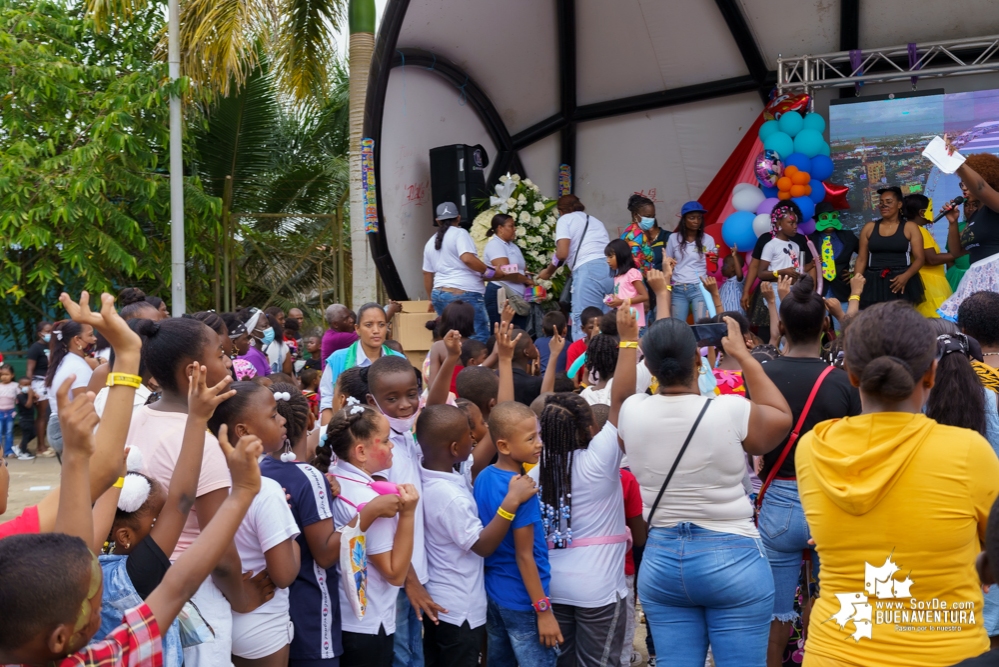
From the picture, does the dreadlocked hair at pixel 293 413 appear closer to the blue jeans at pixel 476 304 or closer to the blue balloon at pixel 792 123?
the blue jeans at pixel 476 304

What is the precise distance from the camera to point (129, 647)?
206 cm

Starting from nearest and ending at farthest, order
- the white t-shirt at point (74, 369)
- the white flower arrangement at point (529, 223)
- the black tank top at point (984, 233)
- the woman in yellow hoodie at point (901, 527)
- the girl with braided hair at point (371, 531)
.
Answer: the woman in yellow hoodie at point (901, 527)
the girl with braided hair at point (371, 531)
the white t-shirt at point (74, 369)
the black tank top at point (984, 233)
the white flower arrangement at point (529, 223)

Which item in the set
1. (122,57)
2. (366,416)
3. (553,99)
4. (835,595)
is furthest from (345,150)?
(835,595)

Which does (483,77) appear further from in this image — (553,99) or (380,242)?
(380,242)

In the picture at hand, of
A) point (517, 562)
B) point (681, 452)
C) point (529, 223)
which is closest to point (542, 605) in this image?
point (517, 562)

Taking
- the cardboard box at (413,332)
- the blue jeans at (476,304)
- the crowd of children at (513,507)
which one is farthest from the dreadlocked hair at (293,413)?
the cardboard box at (413,332)

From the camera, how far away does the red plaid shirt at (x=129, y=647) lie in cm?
196

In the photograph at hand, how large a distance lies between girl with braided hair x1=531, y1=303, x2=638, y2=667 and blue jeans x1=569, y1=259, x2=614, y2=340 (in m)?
5.44

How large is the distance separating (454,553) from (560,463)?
53 cm

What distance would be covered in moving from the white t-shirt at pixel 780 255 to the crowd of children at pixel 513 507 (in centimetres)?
548

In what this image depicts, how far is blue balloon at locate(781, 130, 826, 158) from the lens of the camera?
10420mm

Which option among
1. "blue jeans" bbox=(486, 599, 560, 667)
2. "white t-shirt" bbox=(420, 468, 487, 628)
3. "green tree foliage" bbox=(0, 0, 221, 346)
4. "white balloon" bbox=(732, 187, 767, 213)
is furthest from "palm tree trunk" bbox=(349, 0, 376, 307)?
"blue jeans" bbox=(486, 599, 560, 667)

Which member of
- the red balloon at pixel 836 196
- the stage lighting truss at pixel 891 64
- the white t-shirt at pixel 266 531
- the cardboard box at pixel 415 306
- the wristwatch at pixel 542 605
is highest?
the stage lighting truss at pixel 891 64

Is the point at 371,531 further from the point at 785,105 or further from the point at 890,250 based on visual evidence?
the point at 785,105
